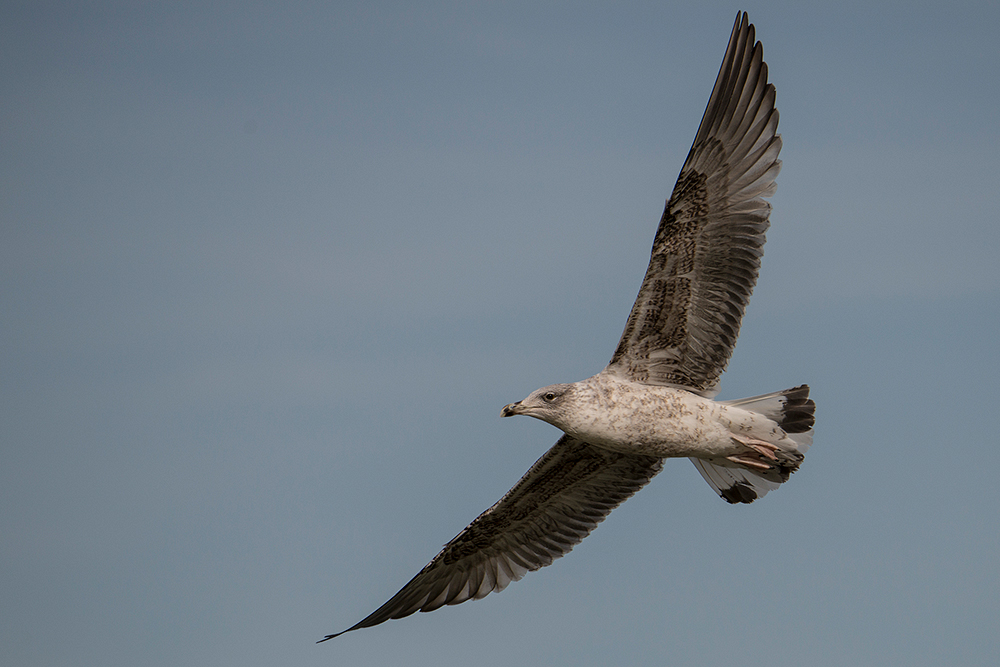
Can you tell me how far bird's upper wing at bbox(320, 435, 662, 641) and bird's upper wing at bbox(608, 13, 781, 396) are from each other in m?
1.85

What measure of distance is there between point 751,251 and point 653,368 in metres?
1.80

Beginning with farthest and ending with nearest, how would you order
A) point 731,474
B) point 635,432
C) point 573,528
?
1. point 573,528
2. point 731,474
3. point 635,432

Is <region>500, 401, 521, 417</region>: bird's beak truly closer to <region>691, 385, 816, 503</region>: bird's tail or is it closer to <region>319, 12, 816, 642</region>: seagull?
<region>319, 12, 816, 642</region>: seagull

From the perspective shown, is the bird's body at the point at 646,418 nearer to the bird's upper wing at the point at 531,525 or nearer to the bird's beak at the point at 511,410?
the bird's beak at the point at 511,410

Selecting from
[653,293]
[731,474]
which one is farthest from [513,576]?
[653,293]

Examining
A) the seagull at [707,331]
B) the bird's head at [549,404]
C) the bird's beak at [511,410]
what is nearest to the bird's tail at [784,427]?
the seagull at [707,331]

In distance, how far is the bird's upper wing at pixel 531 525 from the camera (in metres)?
15.5

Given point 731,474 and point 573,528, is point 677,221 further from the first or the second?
point 573,528

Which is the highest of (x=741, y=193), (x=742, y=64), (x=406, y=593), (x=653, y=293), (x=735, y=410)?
(x=742, y=64)

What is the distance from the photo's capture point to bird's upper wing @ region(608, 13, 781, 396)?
13719mm

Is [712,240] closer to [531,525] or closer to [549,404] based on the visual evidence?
[549,404]

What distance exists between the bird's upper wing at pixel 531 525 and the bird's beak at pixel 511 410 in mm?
1616

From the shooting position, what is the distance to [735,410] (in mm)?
14016

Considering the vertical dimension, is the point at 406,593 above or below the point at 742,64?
below
